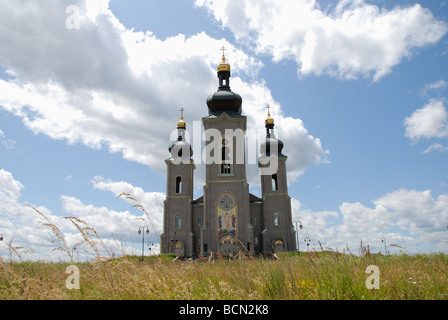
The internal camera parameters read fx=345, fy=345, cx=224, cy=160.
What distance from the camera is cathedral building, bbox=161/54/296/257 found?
1523 inches

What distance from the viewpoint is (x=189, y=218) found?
137 feet

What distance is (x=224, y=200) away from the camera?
39656mm

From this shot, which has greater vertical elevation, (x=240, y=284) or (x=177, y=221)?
(x=177, y=221)

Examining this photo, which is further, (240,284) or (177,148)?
(177,148)

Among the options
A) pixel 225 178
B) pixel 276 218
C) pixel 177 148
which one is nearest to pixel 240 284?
pixel 225 178

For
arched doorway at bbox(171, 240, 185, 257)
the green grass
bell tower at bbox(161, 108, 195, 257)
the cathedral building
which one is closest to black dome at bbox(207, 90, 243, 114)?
the cathedral building

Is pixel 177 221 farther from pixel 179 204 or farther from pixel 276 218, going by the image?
pixel 276 218

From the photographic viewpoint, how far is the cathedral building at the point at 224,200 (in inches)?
1523

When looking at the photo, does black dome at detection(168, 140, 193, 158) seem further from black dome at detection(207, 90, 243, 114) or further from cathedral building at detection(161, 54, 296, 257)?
black dome at detection(207, 90, 243, 114)

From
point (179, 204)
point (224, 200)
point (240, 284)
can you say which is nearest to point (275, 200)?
point (224, 200)

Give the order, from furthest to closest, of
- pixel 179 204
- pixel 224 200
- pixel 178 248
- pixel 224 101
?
1. pixel 224 101
2. pixel 179 204
3. pixel 178 248
4. pixel 224 200

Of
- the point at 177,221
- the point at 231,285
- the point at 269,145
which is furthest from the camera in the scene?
the point at 269,145

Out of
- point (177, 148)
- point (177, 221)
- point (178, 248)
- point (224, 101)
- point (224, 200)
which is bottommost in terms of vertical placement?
point (178, 248)
